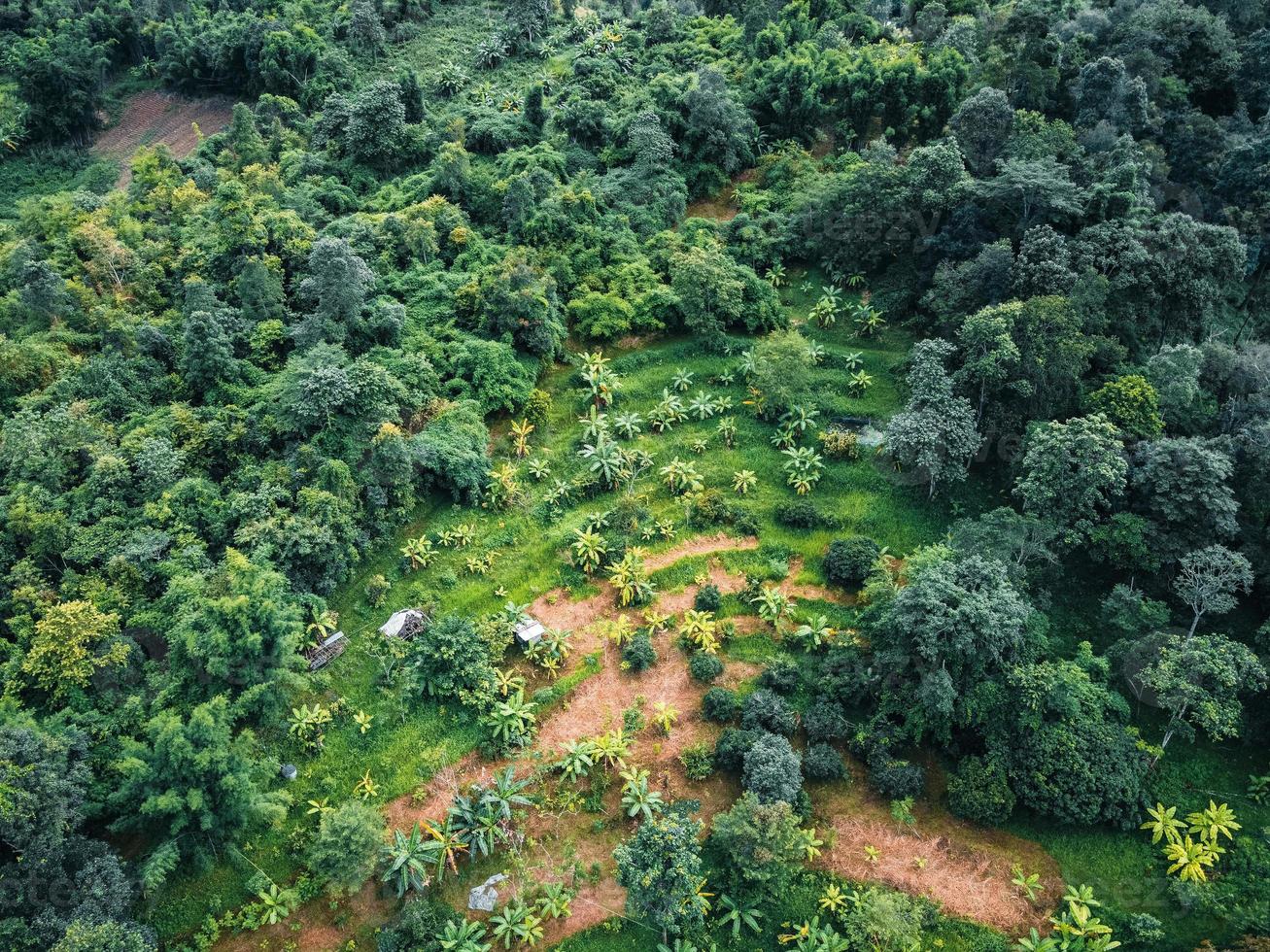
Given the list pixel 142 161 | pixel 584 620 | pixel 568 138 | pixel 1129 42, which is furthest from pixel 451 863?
pixel 1129 42

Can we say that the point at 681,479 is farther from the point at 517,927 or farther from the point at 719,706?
the point at 517,927

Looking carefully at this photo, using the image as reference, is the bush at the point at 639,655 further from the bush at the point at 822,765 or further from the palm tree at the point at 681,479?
the palm tree at the point at 681,479

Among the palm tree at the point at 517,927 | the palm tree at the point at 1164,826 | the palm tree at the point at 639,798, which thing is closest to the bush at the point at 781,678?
the palm tree at the point at 639,798

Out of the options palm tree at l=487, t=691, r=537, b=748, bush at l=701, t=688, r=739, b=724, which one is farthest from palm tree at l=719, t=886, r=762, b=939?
palm tree at l=487, t=691, r=537, b=748

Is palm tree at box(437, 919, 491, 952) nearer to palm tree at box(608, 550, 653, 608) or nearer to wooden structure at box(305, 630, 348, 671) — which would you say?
wooden structure at box(305, 630, 348, 671)

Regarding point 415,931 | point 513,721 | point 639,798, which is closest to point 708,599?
point 639,798
